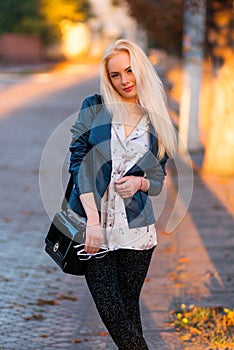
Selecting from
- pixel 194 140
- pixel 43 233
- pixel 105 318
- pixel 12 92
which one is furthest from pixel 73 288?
pixel 12 92

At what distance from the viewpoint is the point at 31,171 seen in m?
12.0

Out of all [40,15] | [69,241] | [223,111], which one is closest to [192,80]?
[223,111]

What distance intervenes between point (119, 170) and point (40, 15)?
237 ft

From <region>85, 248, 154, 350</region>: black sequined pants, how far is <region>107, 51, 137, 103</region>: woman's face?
2.35 feet

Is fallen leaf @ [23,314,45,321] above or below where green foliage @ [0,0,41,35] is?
above

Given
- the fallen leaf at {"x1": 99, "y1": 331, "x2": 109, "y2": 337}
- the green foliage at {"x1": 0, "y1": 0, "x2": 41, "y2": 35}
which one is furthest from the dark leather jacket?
the green foliage at {"x1": 0, "y1": 0, "x2": 41, "y2": 35}

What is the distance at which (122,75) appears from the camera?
3293mm

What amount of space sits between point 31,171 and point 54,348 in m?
7.54

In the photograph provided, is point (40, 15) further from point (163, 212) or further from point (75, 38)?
point (163, 212)

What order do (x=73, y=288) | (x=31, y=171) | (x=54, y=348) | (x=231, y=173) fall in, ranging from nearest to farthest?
(x=54, y=348) → (x=73, y=288) → (x=231, y=173) → (x=31, y=171)

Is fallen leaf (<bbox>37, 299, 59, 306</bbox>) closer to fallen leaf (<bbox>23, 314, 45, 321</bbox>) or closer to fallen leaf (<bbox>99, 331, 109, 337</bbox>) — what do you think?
fallen leaf (<bbox>23, 314, 45, 321</bbox>)

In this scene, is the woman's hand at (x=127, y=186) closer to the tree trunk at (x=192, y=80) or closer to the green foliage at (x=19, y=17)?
the tree trunk at (x=192, y=80)

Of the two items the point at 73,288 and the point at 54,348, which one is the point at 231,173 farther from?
the point at 54,348

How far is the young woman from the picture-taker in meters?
3.27
